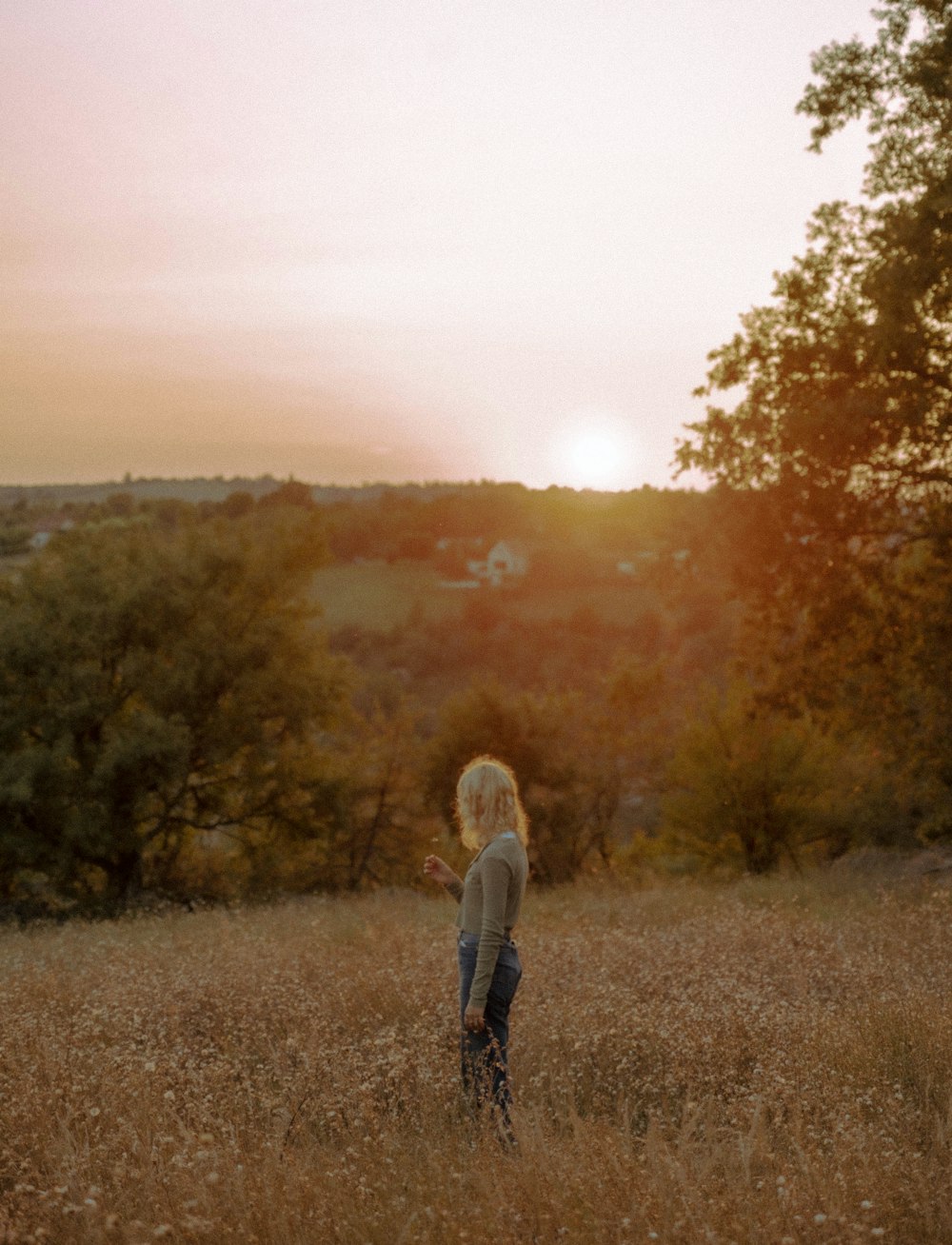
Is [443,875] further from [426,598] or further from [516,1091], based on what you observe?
[426,598]

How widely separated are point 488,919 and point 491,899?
97 mm

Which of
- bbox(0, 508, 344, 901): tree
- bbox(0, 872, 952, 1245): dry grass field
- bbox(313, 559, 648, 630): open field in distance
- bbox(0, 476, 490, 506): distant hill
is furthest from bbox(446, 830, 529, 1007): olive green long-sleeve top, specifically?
bbox(0, 476, 490, 506): distant hill

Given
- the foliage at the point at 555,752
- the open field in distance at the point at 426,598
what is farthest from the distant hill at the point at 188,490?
the foliage at the point at 555,752

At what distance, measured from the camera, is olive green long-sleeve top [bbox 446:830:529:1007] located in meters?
5.36

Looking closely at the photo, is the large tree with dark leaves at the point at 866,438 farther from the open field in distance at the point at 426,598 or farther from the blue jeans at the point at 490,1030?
the open field in distance at the point at 426,598

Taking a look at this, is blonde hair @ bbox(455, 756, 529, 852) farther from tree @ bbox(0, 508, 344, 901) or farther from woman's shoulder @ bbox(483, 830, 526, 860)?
tree @ bbox(0, 508, 344, 901)

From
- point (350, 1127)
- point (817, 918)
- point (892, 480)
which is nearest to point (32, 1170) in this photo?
point (350, 1127)

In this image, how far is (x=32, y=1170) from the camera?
4.25m

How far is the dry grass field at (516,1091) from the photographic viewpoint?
12.6 ft

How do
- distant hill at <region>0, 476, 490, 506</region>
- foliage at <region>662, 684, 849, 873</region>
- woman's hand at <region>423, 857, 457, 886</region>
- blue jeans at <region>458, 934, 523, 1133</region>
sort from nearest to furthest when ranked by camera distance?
1. blue jeans at <region>458, 934, 523, 1133</region>
2. woman's hand at <region>423, 857, 457, 886</region>
3. foliage at <region>662, 684, 849, 873</region>
4. distant hill at <region>0, 476, 490, 506</region>

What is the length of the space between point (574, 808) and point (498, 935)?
2823 cm

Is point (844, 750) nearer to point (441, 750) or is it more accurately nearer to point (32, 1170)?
point (441, 750)

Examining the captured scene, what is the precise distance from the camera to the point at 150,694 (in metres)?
25.0

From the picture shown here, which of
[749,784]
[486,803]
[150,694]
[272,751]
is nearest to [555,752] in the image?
[749,784]
